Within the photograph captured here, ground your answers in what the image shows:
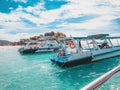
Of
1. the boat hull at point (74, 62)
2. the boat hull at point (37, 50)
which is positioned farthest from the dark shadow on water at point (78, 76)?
the boat hull at point (37, 50)

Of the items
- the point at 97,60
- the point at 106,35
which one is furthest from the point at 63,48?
the point at 106,35

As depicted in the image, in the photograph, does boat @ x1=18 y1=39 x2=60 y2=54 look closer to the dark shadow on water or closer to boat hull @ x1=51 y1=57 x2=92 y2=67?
boat hull @ x1=51 y1=57 x2=92 y2=67

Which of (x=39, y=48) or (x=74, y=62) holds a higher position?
(x=39, y=48)

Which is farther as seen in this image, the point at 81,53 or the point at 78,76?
the point at 81,53

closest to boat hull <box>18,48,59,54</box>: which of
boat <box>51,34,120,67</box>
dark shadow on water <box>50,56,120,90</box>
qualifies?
boat <box>51,34,120,67</box>

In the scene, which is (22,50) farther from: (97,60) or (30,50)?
(97,60)

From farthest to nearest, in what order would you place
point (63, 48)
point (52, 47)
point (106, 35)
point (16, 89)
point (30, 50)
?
1. point (52, 47)
2. point (30, 50)
3. point (106, 35)
4. point (63, 48)
5. point (16, 89)

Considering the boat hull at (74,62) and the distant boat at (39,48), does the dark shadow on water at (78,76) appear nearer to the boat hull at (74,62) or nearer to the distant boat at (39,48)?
the boat hull at (74,62)

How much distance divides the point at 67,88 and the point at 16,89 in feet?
11.7

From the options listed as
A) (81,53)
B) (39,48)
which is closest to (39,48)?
(39,48)

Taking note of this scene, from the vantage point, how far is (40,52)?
172 ft

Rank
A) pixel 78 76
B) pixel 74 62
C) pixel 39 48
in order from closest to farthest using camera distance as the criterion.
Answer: pixel 78 76 < pixel 74 62 < pixel 39 48

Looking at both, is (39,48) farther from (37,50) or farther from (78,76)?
(78,76)

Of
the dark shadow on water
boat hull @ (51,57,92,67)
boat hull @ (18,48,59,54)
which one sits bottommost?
the dark shadow on water
